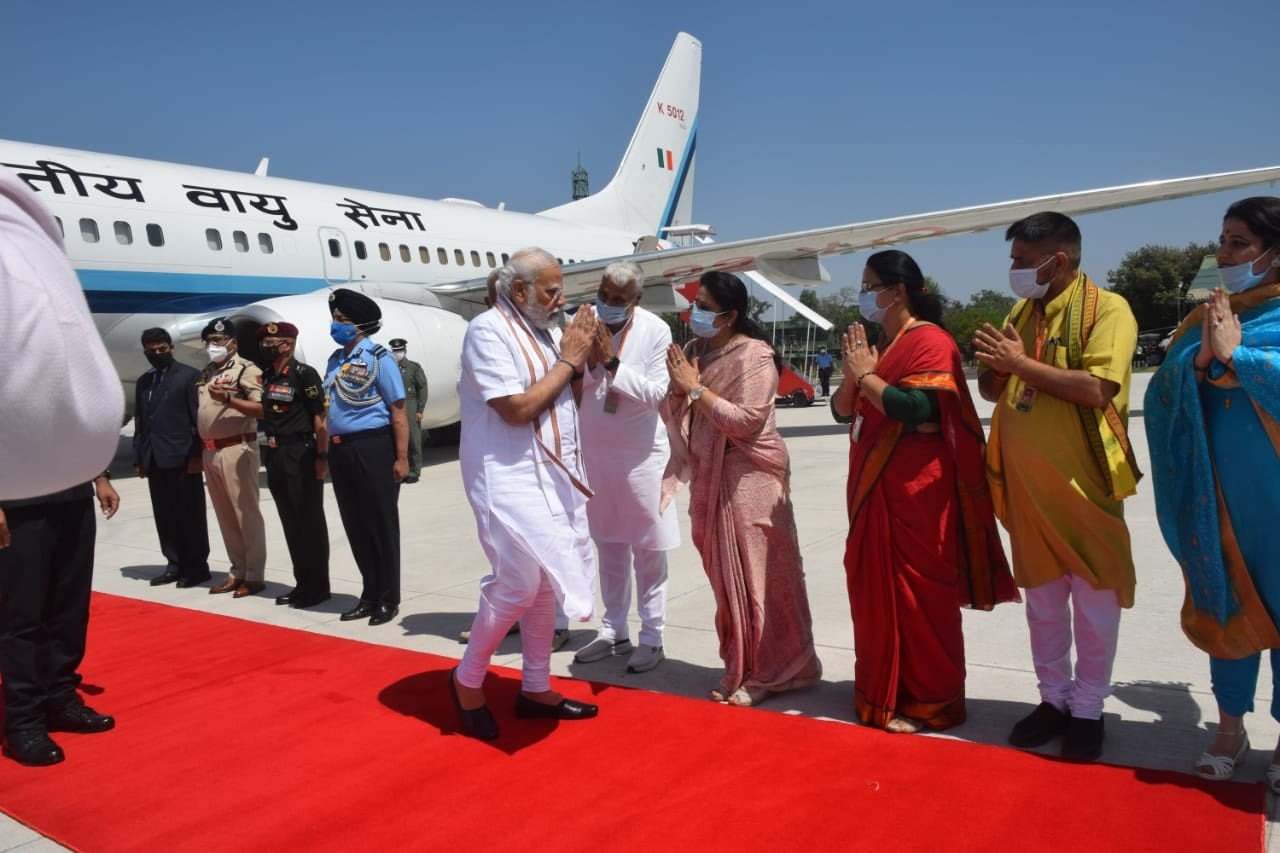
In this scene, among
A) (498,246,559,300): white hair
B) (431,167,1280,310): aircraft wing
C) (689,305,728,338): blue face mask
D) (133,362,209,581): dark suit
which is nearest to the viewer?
(498,246,559,300): white hair

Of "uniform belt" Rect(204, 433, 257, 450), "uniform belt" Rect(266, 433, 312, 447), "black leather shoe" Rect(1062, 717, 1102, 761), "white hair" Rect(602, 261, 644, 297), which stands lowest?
"black leather shoe" Rect(1062, 717, 1102, 761)

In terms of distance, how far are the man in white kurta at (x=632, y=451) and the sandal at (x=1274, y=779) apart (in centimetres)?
218

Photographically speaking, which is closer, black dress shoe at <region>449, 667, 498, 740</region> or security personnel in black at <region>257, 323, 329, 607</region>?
black dress shoe at <region>449, 667, 498, 740</region>

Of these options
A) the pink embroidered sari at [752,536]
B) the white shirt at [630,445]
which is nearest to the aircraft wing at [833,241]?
the white shirt at [630,445]

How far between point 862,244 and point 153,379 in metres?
8.49

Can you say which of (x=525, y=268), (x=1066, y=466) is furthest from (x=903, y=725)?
(x=525, y=268)

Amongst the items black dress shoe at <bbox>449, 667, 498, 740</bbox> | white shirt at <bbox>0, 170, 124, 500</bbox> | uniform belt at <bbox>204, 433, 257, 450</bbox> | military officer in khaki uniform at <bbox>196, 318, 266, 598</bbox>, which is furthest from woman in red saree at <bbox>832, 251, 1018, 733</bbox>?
uniform belt at <bbox>204, 433, 257, 450</bbox>

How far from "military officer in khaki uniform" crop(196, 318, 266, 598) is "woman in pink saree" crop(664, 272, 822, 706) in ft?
10.0

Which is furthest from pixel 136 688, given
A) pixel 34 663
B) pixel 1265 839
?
pixel 1265 839

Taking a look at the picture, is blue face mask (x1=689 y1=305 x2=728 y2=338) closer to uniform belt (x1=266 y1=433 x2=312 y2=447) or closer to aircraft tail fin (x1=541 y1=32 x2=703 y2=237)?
uniform belt (x1=266 y1=433 x2=312 y2=447)

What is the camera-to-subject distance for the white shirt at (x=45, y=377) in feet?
3.67

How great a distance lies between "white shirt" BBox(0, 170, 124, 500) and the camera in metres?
1.12

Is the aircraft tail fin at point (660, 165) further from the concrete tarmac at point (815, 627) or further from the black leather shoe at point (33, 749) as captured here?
the black leather shoe at point (33, 749)

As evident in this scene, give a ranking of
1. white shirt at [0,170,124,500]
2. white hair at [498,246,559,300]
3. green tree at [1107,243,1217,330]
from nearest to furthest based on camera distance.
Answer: white shirt at [0,170,124,500]
white hair at [498,246,559,300]
green tree at [1107,243,1217,330]
